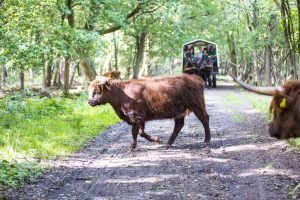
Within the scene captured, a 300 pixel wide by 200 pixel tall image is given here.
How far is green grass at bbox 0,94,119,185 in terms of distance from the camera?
7.80 metres

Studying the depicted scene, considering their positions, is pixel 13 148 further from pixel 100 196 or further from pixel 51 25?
pixel 51 25

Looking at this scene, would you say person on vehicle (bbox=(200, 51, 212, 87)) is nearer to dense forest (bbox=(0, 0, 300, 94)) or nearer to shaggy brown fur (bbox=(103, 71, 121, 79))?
dense forest (bbox=(0, 0, 300, 94))

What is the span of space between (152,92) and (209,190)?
12.4 ft

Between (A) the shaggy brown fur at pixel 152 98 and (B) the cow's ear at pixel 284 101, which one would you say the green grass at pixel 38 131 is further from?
(B) the cow's ear at pixel 284 101

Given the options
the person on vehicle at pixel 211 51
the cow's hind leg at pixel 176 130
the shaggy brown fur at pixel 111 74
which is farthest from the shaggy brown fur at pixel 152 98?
the person on vehicle at pixel 211 51

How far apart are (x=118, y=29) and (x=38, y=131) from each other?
14.3 metres

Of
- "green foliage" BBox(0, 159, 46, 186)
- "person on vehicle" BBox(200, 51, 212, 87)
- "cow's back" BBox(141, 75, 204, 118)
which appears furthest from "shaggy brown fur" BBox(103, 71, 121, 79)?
"person on vehicle" BBox(200, 51, 212, 87)

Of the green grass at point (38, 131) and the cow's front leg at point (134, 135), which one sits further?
the cow's front leg at point (134, 135)

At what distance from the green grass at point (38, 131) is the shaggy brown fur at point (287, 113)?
377cm

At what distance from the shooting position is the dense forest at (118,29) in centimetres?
1426

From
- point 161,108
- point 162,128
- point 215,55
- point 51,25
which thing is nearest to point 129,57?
point 215,55

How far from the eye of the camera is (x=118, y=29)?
24688mm

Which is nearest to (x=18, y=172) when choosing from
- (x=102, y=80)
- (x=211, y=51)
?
(x=102, y=80)

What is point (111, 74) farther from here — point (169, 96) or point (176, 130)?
point (176, 130)
